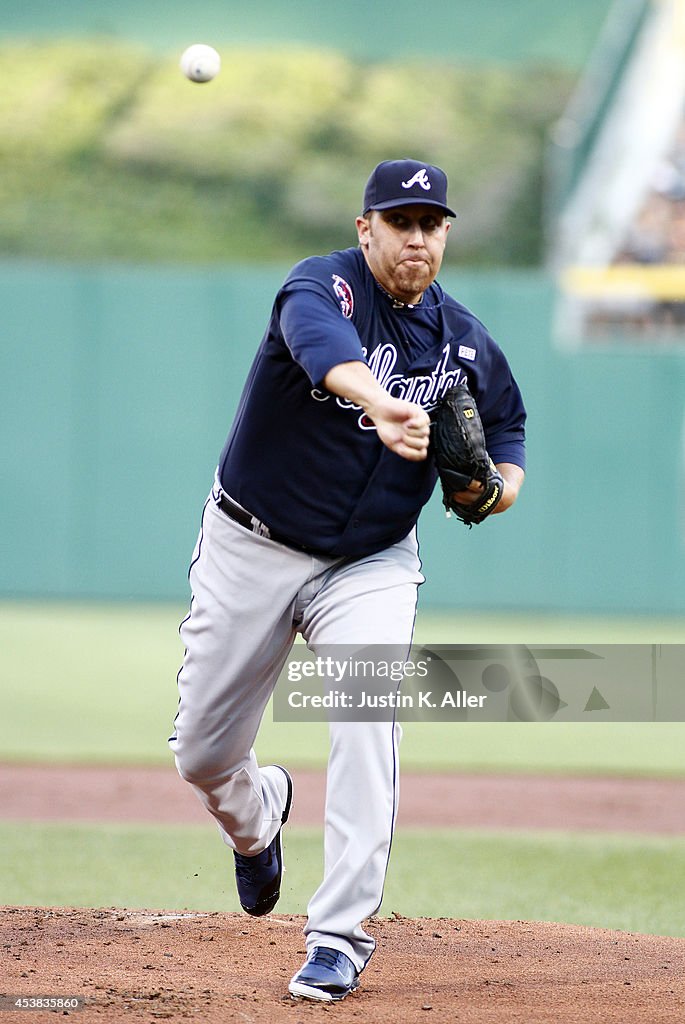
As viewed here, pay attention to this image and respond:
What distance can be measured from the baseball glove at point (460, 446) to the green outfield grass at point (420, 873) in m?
1.57

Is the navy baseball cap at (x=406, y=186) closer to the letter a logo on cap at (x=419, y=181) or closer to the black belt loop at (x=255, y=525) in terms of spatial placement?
the letter a logo on cap at (x=419, y=181)

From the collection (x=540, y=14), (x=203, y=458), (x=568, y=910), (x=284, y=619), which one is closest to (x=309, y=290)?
(x=284, y=619)

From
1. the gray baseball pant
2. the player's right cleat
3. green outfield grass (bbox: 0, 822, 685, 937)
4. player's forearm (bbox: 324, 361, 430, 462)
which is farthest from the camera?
green outfield grass (bbox: 0, 822, 685, 937)

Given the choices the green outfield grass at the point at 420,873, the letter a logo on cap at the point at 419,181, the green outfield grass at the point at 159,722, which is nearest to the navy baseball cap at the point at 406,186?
the letter a logo on cap at the point at 419,181

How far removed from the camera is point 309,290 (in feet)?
10.6

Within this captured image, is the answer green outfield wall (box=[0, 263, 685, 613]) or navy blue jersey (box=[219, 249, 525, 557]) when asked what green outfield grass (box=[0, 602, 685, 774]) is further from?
navy blue jersey (box=[219, 249, 525, 557])

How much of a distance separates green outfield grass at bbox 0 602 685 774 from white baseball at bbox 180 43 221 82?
131 inches

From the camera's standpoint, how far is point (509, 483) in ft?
11.8

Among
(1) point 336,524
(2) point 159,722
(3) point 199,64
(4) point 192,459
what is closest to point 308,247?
(4) point 192,459

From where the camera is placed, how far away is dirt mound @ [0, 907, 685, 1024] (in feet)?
9.95

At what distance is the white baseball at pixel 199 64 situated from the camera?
5.36 metres

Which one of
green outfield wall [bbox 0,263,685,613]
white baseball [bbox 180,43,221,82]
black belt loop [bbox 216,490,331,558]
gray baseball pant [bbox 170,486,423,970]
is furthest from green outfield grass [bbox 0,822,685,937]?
green outfield wall [bbox 0,263,685,613]

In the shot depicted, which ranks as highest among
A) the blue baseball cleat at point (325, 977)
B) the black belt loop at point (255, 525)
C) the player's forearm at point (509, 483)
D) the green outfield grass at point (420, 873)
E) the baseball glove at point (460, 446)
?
the baseball glove at point (460, 446)

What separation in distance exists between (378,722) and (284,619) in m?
0.38
